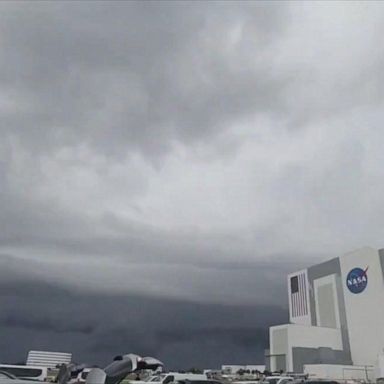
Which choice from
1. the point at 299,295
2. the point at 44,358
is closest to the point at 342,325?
the point at 299,295

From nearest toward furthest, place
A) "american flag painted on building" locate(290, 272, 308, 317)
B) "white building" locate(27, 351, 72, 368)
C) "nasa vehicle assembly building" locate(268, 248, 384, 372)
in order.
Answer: "white building" locate(27, 351, 72, 368)
"nasa vehicle assembly building" locate(268, 248, 384, 372)
"american flag painted on building" locate(290, 272, 308, 317)

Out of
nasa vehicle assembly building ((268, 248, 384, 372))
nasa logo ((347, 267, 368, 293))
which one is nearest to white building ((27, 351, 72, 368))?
nasa vehicle assembly building ((268, 248, 384, 372))

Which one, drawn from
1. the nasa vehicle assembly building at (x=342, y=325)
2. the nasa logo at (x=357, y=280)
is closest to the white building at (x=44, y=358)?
the nasa vehicle assembly building at (x=342, y=325)

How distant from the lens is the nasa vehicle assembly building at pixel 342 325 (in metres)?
61.3

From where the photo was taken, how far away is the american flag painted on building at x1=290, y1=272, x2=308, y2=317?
245 feet

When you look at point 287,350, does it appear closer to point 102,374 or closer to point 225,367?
point 225,367

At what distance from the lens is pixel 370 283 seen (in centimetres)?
6269

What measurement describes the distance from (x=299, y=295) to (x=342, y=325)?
10.5m

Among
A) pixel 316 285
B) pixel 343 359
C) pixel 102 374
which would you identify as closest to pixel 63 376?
pixel 102 374

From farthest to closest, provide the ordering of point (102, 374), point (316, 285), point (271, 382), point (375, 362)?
point (316, 285) → point (375, 362) → point (271, 382) → point (102, 374)

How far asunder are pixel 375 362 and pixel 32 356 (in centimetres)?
4007

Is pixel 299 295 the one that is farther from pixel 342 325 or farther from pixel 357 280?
pixel 357 280

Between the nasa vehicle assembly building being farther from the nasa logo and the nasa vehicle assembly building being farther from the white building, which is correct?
the white building

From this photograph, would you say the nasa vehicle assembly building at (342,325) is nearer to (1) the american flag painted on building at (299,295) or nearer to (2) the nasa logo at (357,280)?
Result: (2) the nasa logo at (357,280)
